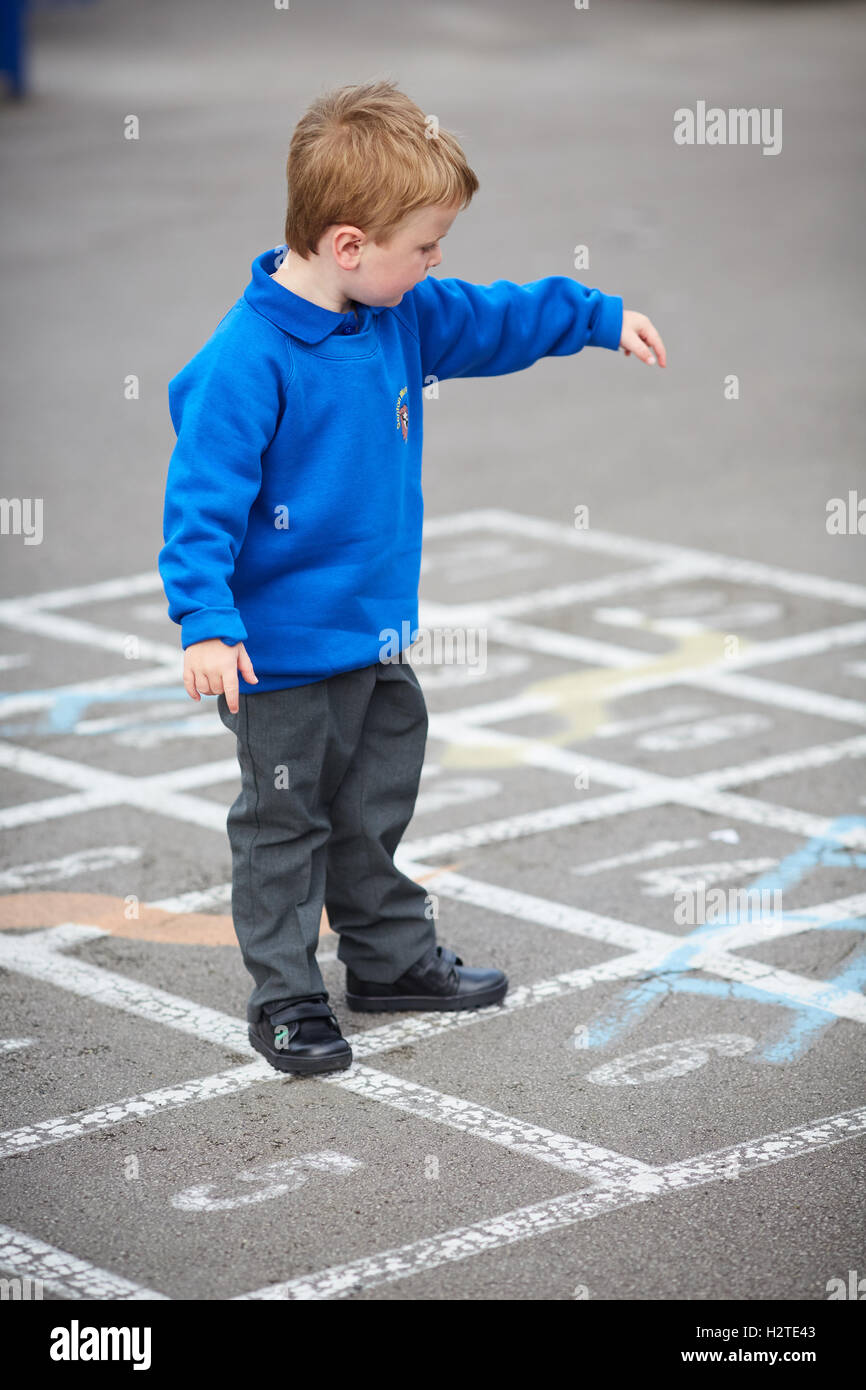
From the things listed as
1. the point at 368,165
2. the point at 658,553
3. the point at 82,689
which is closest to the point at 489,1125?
the point at 368,165

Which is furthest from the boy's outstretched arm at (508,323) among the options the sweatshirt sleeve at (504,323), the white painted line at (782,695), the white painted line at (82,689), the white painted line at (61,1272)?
the white painted line at (82,689)

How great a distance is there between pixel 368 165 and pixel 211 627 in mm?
991

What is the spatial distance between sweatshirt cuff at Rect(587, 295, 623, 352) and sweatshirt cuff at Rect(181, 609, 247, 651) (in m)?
1.26

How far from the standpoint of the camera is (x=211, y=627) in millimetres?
3932

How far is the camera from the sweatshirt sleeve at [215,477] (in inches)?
156

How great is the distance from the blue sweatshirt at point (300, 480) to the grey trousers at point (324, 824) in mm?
102

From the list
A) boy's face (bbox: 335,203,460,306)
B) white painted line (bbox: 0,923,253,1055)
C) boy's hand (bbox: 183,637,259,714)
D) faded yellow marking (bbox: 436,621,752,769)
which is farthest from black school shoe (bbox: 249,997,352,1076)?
faded yellow marking (bbox: 436,621,752,769)

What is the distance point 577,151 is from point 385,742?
14.8 metres

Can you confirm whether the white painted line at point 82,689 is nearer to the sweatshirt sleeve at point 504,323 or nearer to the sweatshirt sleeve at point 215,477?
the sweatshirt sleeve at point 504,323

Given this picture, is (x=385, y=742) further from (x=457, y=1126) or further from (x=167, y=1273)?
(x=167, y=1273)

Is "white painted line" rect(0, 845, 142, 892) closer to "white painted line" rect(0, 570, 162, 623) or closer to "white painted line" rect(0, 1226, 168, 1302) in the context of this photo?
"white painted line" rect(0, 1226, 168, 1302)

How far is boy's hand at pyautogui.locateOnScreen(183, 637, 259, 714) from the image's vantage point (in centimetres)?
394

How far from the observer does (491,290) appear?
4.60 m
